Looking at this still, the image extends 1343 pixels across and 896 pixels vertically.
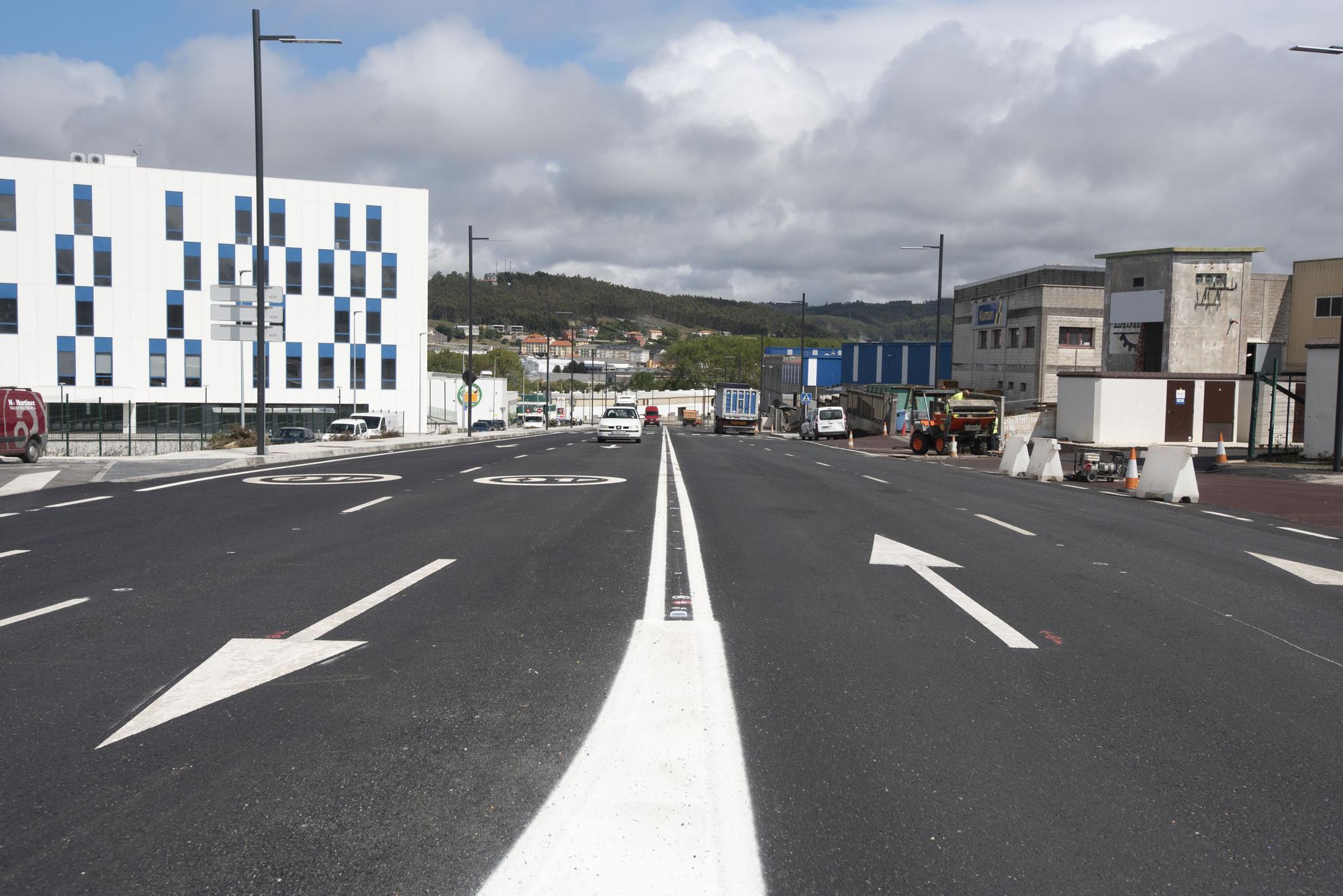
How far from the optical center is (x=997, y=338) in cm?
7269

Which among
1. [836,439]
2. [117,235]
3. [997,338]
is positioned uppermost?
[117,235]

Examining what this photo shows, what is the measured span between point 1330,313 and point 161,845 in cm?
6054

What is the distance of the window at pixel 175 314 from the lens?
63.0 meters

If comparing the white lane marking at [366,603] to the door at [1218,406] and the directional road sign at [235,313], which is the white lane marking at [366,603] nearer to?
the directional road sign at [235,313]

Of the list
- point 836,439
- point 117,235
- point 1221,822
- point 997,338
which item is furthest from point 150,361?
point 1221,822

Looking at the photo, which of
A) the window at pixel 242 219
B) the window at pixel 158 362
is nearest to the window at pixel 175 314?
the window at pixel 158 362

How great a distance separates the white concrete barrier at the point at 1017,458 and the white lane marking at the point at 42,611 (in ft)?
72.0

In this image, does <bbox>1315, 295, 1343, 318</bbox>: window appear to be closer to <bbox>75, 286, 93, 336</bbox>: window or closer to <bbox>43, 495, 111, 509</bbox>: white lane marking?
<bbox>43, 495, 111, 509</bbox>: white lane marking

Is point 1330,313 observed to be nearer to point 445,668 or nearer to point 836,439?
point 836,439

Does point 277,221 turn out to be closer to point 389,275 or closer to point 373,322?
point 389,275

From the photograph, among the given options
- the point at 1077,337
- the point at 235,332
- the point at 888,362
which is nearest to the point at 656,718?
the point at 235,332

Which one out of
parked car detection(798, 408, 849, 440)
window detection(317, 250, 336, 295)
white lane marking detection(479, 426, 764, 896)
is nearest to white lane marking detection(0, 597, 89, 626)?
white lane marking detection(479, 426, 764, 896)

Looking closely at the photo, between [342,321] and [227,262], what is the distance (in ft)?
25.7

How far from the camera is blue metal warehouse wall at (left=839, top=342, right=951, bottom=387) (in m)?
96.1
